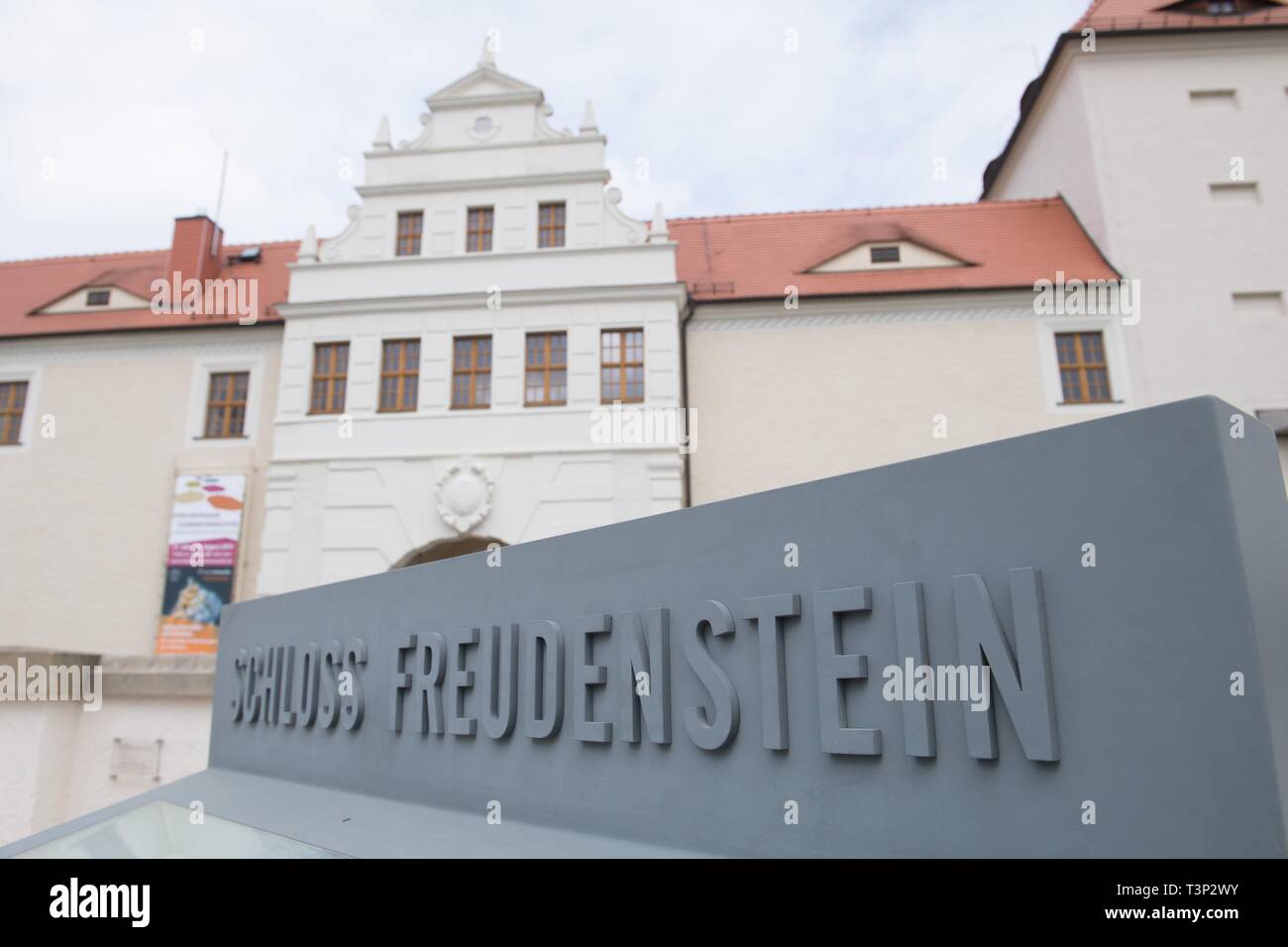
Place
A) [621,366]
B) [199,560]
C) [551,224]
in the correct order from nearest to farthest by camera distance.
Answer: [621,366]
[199,560]
[551,224]

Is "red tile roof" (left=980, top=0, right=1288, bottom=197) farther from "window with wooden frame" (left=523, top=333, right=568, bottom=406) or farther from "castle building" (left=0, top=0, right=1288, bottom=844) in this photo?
"window with wooden frame" (left=523, top=333, right=568, bottom=406)

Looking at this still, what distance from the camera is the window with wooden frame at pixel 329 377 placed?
17250 mm

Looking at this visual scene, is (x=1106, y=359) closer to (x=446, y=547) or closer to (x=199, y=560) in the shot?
(x=446, y=547)

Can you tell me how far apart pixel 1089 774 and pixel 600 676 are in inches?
89.6

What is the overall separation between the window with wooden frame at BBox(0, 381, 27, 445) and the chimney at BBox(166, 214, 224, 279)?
4.23m

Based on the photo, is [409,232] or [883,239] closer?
[409,232]

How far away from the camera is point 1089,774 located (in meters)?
2.61

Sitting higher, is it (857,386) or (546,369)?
(546,369)

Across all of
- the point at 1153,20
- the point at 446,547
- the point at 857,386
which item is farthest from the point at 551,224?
the point at 1153,20

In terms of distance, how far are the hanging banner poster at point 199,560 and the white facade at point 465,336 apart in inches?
64.0

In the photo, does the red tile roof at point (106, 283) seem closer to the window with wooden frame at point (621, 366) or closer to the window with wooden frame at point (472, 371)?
the window with wooden frame at point (472, 371)

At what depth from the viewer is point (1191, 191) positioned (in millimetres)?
18109

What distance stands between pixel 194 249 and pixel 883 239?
649 inches
